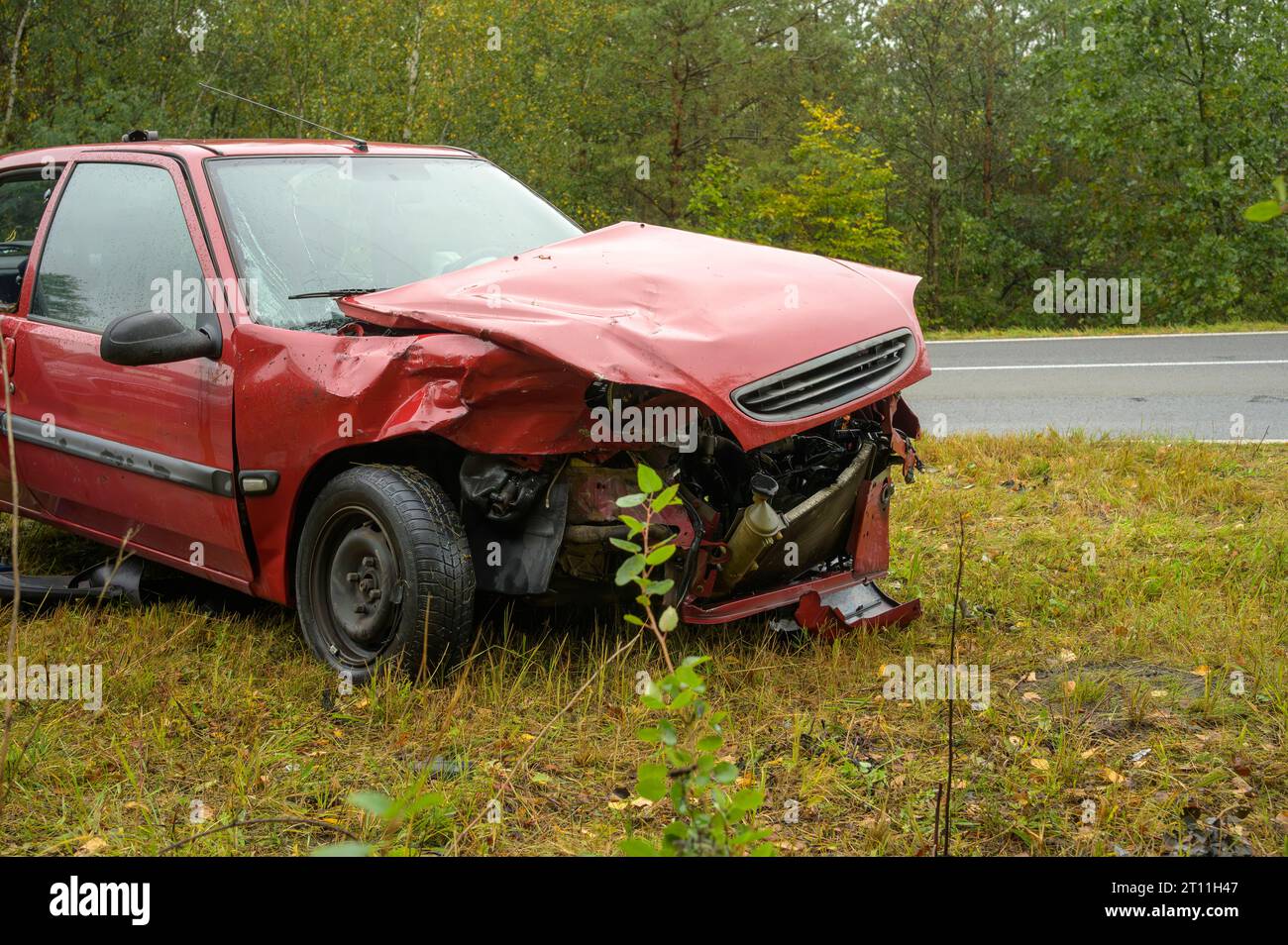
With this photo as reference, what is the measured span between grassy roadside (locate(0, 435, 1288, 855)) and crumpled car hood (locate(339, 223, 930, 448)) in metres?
0.94

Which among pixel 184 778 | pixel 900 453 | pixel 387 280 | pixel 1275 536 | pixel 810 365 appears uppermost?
pixel 387 280

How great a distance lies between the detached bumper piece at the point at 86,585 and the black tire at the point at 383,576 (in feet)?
3.57

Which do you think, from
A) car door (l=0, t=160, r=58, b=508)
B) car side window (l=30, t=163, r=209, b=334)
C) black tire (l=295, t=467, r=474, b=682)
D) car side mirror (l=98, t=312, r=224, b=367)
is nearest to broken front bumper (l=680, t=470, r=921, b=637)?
black tire (l=295, t=467, r=474, b=682)

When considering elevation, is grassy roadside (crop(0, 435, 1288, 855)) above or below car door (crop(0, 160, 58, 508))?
below

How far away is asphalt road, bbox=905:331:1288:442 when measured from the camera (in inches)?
355

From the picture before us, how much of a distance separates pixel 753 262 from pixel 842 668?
4.50 ft

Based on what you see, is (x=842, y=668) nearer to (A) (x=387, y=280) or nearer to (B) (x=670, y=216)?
(A) (x=387, y=280)

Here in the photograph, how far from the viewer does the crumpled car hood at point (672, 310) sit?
3.54 meters

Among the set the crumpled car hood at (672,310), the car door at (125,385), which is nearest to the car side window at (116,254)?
the car door at (125,385)

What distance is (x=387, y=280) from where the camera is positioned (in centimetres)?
448

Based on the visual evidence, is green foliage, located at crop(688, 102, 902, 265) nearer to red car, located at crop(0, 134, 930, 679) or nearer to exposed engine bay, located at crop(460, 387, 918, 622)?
red car, located at crop(0, 134, 930, 679)

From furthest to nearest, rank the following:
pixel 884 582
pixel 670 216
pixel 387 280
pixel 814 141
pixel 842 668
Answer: pixel 670 216, pixel 814 141, pixel 884 582, pixel 387 280, pixel 842 668

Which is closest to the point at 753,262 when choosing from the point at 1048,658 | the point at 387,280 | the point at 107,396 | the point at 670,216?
the point at 387,280

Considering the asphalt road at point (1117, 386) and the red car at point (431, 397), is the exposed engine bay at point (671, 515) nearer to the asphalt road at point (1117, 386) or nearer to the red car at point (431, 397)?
the red car at point (431, 397)
